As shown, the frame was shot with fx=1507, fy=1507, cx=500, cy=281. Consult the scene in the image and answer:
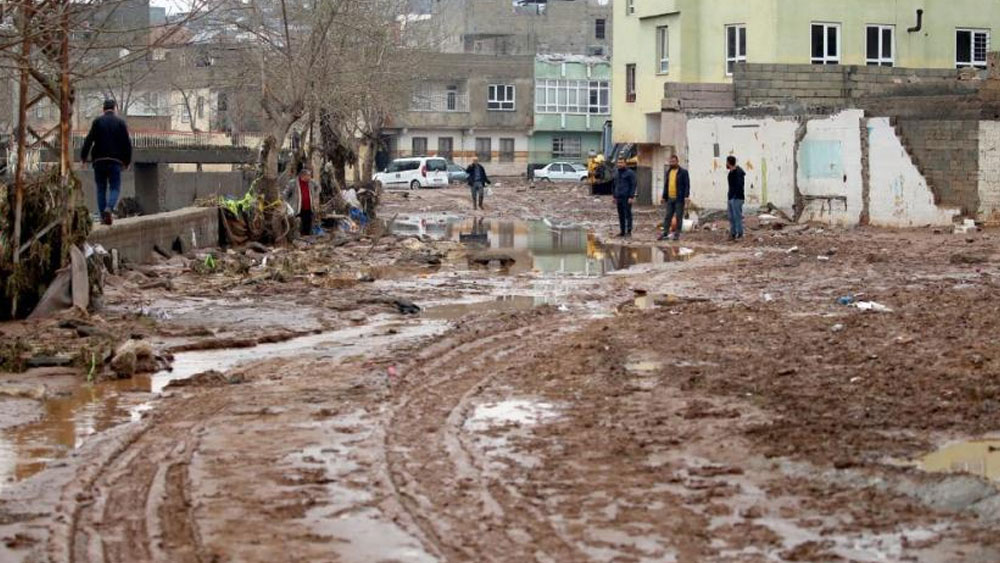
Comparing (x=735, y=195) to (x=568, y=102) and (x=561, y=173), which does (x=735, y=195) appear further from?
(x=568, y=102)

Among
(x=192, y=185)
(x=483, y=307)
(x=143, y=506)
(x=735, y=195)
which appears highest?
(x=192, y=185)

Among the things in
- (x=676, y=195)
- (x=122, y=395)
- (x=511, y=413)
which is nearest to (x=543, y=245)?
(x=676, y=195)

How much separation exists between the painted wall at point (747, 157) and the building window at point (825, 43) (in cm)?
937

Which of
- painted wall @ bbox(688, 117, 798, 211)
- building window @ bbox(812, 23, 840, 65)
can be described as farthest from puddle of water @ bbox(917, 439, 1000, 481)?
building window @ bbox(812, 23, 840, 65)

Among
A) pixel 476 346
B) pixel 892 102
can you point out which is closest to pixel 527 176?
pixel 892 102

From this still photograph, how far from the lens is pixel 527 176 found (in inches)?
3182

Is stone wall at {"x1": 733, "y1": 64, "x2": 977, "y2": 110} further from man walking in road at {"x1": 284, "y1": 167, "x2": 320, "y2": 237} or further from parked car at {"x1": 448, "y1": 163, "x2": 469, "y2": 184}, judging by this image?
parked car at {"x1": 448, "y1": 163, "x2": 469, "y2": 184}

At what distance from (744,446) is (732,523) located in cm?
175

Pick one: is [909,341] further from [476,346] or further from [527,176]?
[527,176]

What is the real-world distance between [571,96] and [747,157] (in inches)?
2062

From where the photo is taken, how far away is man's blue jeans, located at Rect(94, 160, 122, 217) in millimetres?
19531

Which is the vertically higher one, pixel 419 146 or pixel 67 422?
pixel 419 146

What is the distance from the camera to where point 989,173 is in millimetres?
30688

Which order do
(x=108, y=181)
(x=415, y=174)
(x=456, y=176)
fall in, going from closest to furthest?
(x=108, y=181), (x=415, y=174), (x=456, y=176)
